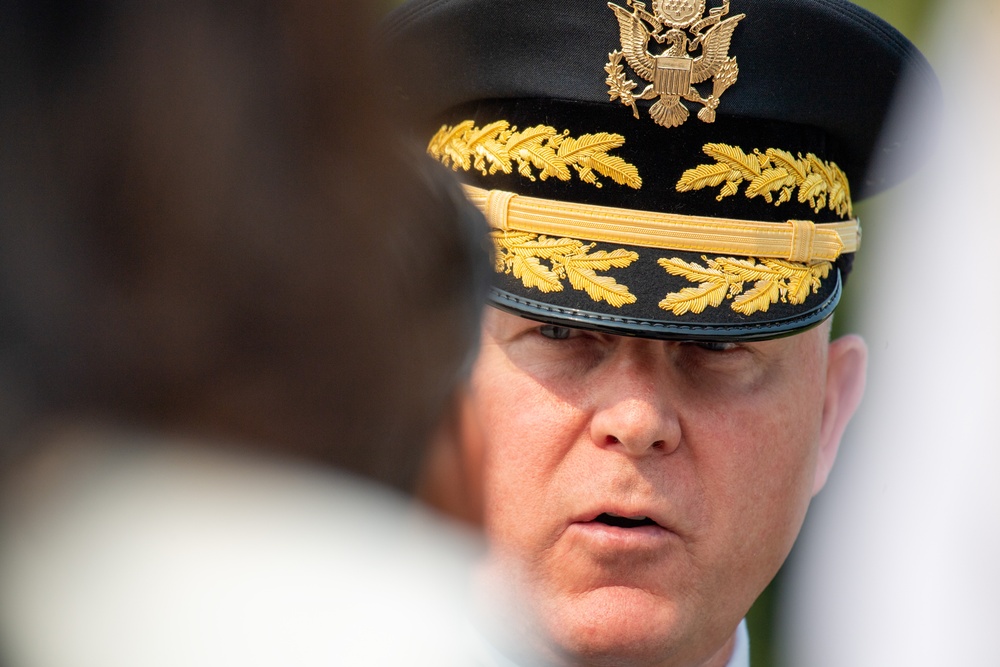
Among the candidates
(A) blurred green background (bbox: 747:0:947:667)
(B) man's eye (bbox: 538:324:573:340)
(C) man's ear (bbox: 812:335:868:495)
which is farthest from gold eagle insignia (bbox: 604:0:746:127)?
(A) blurred green background (bbox: 747:0:947:667)

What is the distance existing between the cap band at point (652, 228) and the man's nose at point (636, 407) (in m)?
0.15

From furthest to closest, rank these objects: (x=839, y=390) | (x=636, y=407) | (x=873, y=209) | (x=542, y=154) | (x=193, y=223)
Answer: (x=873, y=209)
(x=839, y=390)
(x=542, y=154)
(x=636, y=407)
(x=193, y=223)

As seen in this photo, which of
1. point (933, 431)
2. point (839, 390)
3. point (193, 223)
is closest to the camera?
point (193, 223)

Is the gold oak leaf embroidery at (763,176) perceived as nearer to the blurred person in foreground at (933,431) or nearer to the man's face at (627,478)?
the man's face at (627,478)

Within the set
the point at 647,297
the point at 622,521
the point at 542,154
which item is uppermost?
the point at 542,154

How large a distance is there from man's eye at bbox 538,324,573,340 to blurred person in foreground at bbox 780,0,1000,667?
1400mm

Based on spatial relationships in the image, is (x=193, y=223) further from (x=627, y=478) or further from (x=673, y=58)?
(x=673, y=58)

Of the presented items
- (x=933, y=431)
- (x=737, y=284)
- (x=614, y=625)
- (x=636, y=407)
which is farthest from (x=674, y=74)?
(x=933, y=431)

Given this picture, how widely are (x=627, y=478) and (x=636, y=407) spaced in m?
0.09

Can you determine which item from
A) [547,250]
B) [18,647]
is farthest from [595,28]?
[18,647]

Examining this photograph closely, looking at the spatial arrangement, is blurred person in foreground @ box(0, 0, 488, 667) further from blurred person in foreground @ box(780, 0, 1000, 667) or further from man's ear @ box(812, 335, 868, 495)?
blurred person in foreground @ box(780, 0, 1000, 667)

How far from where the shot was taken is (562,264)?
1467 mm

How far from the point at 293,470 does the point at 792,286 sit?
1.02 metres

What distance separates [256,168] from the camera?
58 centimetres
